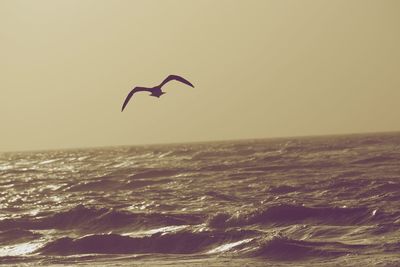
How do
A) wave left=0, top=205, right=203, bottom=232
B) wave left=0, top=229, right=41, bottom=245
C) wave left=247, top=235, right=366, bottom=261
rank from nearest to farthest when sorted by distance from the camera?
wave left=247, top=235, right=366, bottom=261, wave left=0, top=229, right=41, bottom=245, wave left=0, top=205, right=203, bottom=232

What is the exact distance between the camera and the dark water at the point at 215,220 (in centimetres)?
1823

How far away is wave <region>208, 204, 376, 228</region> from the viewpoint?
2289 cm

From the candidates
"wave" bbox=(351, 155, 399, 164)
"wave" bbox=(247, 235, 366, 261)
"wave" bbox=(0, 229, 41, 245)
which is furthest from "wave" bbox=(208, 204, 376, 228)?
"wave" bbox=(351, 155, 399, 164)

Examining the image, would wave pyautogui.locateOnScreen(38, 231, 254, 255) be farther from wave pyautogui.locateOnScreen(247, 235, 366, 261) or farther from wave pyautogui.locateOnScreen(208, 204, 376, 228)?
wave pyautogui.locateOnScreen(208, 204, 376, 228)

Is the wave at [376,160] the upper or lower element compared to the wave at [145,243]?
upper

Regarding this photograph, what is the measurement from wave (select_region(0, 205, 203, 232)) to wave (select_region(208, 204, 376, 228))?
1087mm

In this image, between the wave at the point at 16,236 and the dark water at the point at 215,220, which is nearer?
the dark water at the point at 215,220

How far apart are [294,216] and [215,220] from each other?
265cm

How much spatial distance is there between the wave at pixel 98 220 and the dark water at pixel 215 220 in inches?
1.5

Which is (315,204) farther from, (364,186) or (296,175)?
(296,175)

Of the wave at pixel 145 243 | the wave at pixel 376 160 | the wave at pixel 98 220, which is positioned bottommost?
the wave at pixel 145 243

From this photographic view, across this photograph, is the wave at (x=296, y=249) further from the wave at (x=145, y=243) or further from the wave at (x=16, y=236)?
the wave at (x=16, y=236)

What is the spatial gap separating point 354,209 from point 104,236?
842 cm

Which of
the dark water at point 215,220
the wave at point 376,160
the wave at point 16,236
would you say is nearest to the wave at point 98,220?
the dark water at point 215,220
